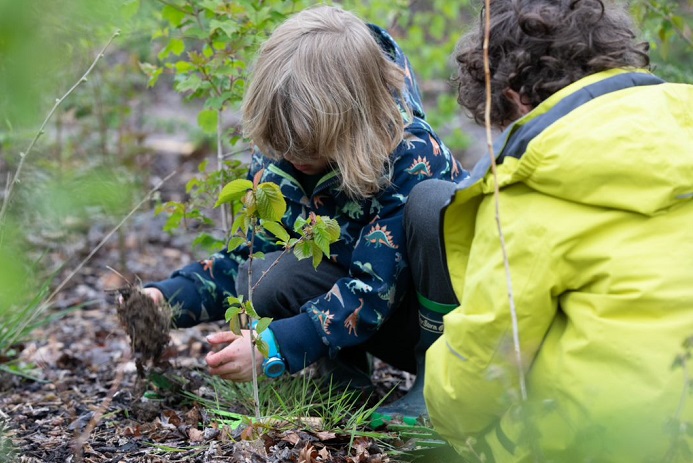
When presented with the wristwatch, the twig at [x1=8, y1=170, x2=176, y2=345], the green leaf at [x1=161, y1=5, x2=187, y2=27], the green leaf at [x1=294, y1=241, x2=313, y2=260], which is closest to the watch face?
the wristwatch

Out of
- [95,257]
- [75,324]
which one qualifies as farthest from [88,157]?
[75,324]

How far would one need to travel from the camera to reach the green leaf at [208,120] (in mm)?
2803

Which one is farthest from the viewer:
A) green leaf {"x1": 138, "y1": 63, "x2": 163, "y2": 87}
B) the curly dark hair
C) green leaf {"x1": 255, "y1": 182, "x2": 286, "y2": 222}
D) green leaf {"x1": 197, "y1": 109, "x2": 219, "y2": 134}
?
green leaf {"x1": 197, "y1": 109, "x2": 219, "y2": 134}

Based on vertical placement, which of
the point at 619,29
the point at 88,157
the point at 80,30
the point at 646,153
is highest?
the point at 80,30

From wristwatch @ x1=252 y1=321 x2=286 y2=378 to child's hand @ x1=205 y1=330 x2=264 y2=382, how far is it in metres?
0.04

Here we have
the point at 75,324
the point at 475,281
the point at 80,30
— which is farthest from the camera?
the point at 75,324

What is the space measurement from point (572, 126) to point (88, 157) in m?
3.93

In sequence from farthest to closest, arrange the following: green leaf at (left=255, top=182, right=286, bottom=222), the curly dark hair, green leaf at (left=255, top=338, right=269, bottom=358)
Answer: green leaf at (left=255, top=338, right=269, bottom=358) → green leaf at (left=255, top=182, right=286, bottom=222) → the curly dark hair

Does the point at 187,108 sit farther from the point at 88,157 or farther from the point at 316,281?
the point at 316,281

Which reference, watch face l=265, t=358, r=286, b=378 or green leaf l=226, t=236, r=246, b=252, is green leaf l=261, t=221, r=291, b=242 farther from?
watch face l=265, t=358, r=286, b=378

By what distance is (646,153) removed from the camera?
4.74 ft

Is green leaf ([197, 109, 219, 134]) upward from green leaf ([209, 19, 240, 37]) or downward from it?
downward

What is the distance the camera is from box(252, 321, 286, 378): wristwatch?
209 centimetres

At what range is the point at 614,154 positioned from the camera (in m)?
1.44
